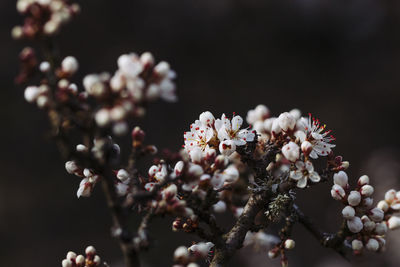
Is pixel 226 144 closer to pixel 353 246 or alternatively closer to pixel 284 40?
pixel 353 246

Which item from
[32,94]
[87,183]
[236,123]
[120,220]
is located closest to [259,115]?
[236,123]

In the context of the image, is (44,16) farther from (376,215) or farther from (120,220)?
(376,215)

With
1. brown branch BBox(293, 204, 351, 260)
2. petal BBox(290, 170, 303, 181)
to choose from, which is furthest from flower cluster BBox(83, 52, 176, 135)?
brown branch BBox(293, 204, 351, 260)

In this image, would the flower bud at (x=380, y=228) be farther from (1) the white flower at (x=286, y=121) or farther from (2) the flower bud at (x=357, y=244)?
(1) the white flower at (x=286, y=121)

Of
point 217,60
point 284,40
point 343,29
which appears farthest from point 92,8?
point 343,29

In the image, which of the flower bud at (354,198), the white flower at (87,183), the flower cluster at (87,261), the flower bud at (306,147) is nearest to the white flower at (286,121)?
the flower bud at (306,147)

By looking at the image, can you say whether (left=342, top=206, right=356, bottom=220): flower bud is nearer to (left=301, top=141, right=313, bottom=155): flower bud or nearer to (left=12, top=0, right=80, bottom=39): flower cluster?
(left=301, top=141, right=313, bottom=155): flower bud
